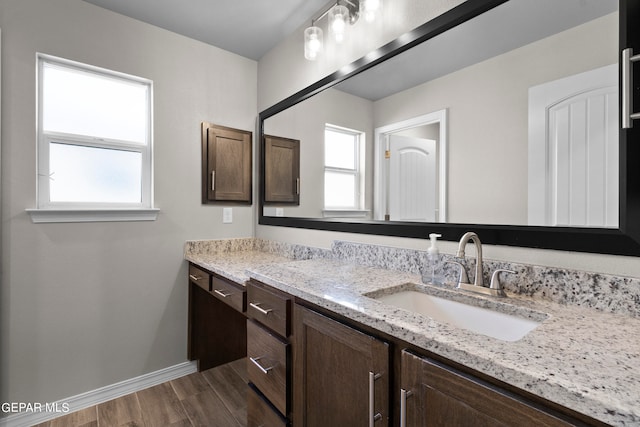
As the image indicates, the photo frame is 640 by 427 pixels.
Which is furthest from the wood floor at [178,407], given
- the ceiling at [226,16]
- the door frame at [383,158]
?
the ceiling at [226,16]

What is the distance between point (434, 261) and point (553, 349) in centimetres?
59

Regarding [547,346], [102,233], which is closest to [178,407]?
[102,233]

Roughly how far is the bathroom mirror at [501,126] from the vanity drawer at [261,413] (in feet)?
3.07

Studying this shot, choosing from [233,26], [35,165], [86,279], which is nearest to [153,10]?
[233,26]

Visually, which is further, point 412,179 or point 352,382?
point 412,179

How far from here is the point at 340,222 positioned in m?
1.78

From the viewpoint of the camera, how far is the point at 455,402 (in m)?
0.63

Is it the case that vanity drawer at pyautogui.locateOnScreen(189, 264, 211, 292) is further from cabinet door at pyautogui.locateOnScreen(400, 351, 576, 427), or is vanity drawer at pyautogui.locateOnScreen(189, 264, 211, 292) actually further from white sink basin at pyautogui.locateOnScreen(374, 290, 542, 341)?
cabinet door at pyautogui.locateOnScreen(400, 351, 576, 427)

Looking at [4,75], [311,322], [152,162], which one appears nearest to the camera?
[311,322]

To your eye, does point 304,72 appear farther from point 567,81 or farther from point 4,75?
point 4,75

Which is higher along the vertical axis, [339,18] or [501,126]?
[339,18]

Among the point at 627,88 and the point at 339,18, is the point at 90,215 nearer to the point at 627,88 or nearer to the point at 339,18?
the point at 339,18

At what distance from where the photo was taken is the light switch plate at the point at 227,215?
2412 mm

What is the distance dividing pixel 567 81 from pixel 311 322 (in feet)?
3.68
